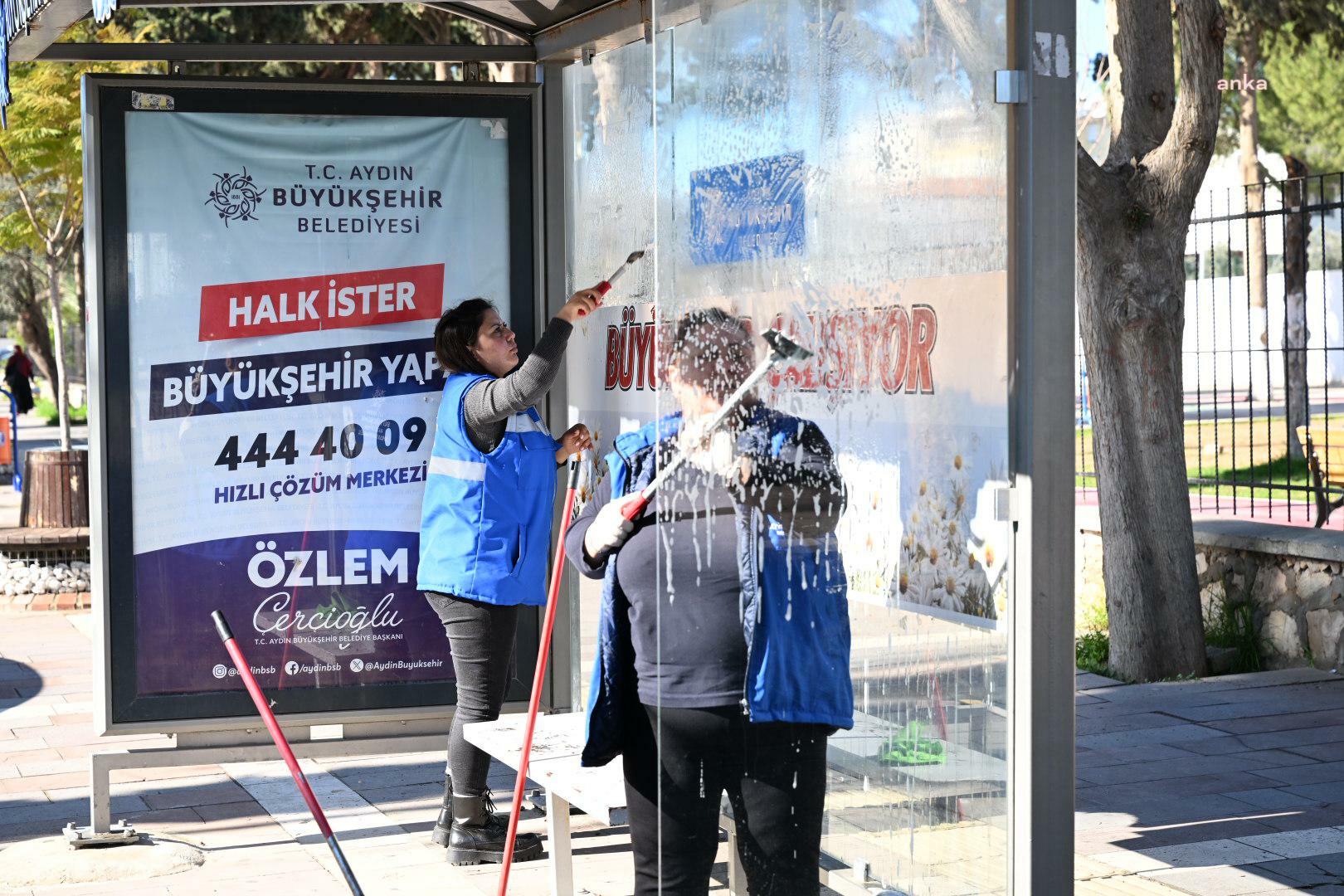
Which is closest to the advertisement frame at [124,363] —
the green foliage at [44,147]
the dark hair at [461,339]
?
the dark hair at [461,339]

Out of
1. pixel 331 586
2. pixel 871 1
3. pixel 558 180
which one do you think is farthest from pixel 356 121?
pixel 871 1

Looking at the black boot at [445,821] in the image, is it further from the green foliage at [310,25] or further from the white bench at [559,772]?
the green foliage at [310,25]

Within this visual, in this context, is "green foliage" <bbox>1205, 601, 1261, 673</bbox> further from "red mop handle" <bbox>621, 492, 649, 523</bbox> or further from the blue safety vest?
"red mop handle" <bbox>621, 492, 649, 523</bbox>

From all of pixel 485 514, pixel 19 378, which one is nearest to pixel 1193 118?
pixel 485 514

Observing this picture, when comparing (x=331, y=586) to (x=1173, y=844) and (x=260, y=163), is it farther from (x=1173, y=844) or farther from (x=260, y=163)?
(x=1173, y=844)

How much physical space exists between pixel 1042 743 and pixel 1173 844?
234 cm

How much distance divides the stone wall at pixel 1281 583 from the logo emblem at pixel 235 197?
5.20 m

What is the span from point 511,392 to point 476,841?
1445 millimetres

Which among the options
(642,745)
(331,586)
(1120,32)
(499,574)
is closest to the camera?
(642,745)

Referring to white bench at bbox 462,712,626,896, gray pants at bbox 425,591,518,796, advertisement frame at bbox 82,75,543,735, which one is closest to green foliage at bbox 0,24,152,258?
advertisement frame at bbox 82,75,543,735

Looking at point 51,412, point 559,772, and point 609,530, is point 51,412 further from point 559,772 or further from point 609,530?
point 609,530

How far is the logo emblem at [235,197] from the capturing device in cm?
541

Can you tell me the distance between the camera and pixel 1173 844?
16.8 feet

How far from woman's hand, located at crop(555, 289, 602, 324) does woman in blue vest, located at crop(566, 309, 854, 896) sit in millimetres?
1519
